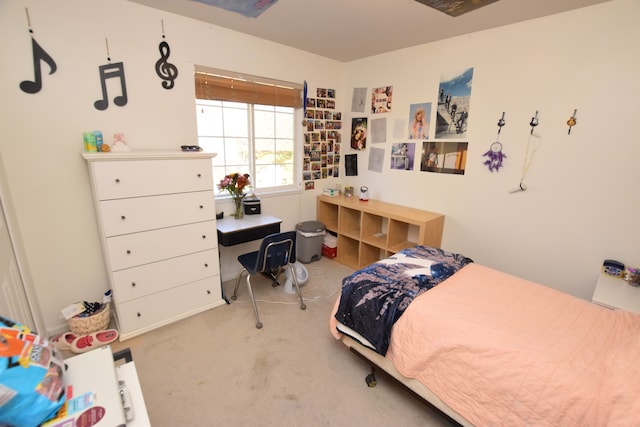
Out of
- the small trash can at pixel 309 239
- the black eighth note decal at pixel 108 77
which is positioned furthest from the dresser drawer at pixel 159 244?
the small trash can at pixel 309 239

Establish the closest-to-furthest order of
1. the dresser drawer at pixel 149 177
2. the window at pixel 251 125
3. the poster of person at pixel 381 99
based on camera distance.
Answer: the dresser drawer at pixel 149 177, the window at pixel 251 125, the poster of person at pixel 381 99

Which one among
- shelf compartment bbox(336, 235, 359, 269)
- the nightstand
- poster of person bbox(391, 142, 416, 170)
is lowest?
shelf compartment bbox(336, 235, 359, 269)

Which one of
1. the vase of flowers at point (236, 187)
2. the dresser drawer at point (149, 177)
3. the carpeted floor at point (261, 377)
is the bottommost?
the carpeted floor at point (261, 377)

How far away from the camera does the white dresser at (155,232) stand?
77.9 inches

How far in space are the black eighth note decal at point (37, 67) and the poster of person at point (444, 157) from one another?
306 centimetres

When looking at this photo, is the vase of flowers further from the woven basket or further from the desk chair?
the woven basket

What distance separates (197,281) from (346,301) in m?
1.37

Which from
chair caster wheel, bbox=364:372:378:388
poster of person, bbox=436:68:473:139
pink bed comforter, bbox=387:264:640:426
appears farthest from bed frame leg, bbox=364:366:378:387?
poster of person, bbox=436:68:473:139

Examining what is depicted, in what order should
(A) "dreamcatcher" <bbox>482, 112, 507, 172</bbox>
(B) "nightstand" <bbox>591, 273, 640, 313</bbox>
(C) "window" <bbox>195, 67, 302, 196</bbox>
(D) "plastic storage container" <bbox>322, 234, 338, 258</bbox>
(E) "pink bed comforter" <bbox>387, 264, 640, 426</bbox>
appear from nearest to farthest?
(E) "pink bed comforter" <bbox>387, 264, 640, 426</bbox> → (B) "nightstand" <bbox>591, 273, 640, 313</bbox> → (A) "dreamcatcher" <bbox>482, 112, 507, 172</bbox> → (C) "window" <bbox>195, 67, 302, 196</bbox> → (D) "plastic storage container" <bbox>322, 234, 338, 258</bbox>

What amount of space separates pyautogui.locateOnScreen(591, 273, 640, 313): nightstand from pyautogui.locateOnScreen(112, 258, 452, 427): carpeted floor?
1296mm

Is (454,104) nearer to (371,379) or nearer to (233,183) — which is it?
(233,183)

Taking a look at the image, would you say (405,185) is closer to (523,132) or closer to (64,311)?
(523,132)

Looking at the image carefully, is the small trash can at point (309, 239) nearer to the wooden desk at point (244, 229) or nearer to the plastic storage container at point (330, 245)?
the plastic storage container at point (330, 245)

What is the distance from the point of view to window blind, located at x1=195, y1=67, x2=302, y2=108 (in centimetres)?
259
